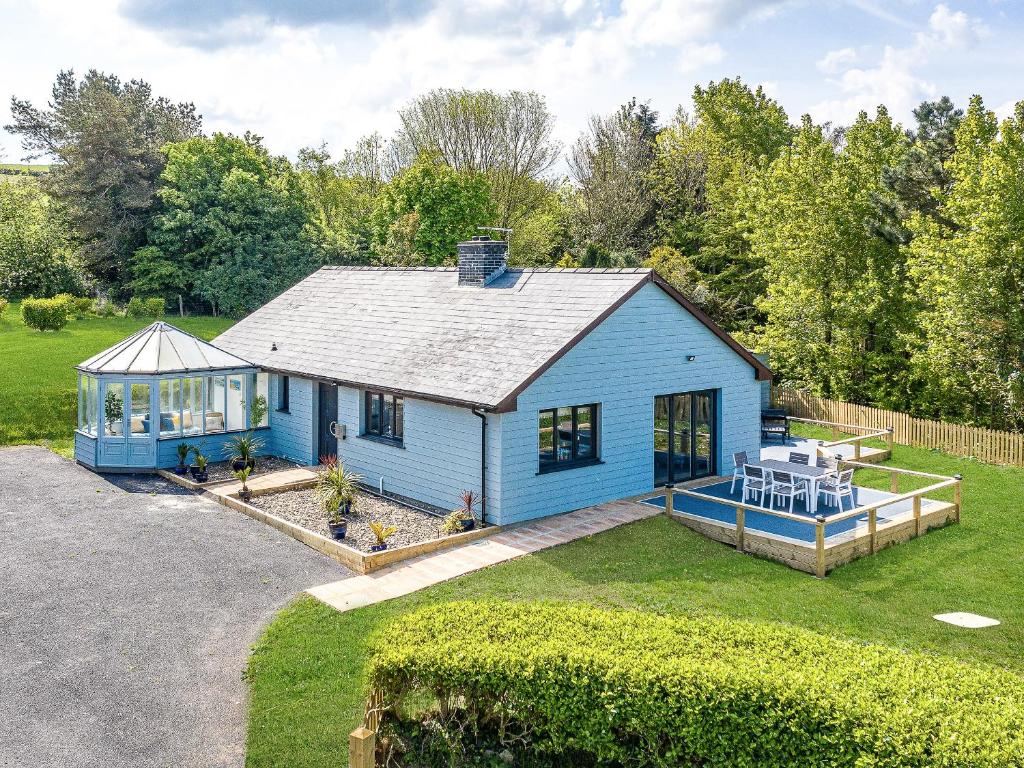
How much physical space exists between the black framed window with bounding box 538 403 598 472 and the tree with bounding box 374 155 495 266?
2723 cm

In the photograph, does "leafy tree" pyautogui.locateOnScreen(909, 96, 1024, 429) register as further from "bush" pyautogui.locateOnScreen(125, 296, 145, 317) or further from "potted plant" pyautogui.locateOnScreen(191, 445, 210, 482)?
"bush" pyautogui.locateOnScreen(125, 296, 145, 317)

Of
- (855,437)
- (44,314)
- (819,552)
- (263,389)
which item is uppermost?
(44,314)

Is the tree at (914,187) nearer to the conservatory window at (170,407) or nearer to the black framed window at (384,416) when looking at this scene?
the black framed window at (384,416)

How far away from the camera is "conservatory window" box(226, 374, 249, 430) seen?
19.9 metres

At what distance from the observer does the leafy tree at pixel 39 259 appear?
38.6m

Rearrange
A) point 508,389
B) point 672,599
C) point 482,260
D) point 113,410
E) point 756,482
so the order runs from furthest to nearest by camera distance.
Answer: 1. point 482,260
2. point 113,410
3. point 756,482
4. point 508,389
5. point 672,599

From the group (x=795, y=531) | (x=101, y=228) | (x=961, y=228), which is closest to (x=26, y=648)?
(x=795, y=531)

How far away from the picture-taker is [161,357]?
60.7 feet

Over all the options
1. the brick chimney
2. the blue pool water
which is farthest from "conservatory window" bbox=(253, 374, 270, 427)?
A: the blue pool water

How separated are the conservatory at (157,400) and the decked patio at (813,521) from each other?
34.0 feet

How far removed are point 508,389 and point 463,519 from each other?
7.86 feet

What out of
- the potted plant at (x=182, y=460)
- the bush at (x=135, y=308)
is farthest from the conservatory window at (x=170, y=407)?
the bush at (x=135, y=308)

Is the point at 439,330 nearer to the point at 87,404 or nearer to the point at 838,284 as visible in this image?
the point at 87,404

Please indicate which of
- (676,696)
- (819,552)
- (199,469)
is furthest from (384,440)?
(676,696)
